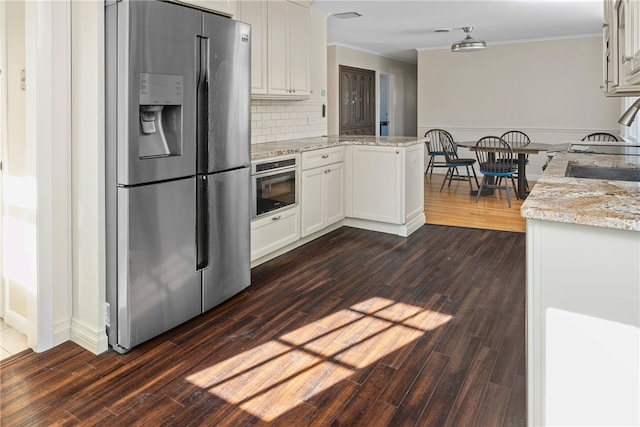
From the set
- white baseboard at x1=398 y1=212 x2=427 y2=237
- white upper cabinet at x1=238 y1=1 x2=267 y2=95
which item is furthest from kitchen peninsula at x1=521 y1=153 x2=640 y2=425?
white baseboard at x1=398 y1=212 x2=427 y2=237

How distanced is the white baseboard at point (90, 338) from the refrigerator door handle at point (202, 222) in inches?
22.7

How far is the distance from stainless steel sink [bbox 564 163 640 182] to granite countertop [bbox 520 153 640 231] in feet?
1.92

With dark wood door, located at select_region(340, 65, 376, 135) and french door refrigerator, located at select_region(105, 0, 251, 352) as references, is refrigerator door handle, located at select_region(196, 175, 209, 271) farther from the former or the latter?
dark wood door, located at select_region(340, 65, 376, 135)

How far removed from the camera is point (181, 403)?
1920 mm

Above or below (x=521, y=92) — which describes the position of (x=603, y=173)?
below

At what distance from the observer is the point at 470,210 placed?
5855mm

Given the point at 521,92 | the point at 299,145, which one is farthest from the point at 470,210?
the point at 521,92

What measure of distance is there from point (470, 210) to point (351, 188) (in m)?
1.87

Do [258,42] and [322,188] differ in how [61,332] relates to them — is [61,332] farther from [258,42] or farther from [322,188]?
[258,42]

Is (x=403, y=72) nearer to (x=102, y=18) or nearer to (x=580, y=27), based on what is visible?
(x=580, y=27)

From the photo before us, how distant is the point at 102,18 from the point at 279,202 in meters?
1.92

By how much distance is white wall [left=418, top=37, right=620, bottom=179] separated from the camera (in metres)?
7.70

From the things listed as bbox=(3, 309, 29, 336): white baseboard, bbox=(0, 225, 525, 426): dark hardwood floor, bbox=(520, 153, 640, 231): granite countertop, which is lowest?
bbox=(0, 225, 525, 426): dark hardwood floor

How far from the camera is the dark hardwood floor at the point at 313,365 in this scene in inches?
73.4
